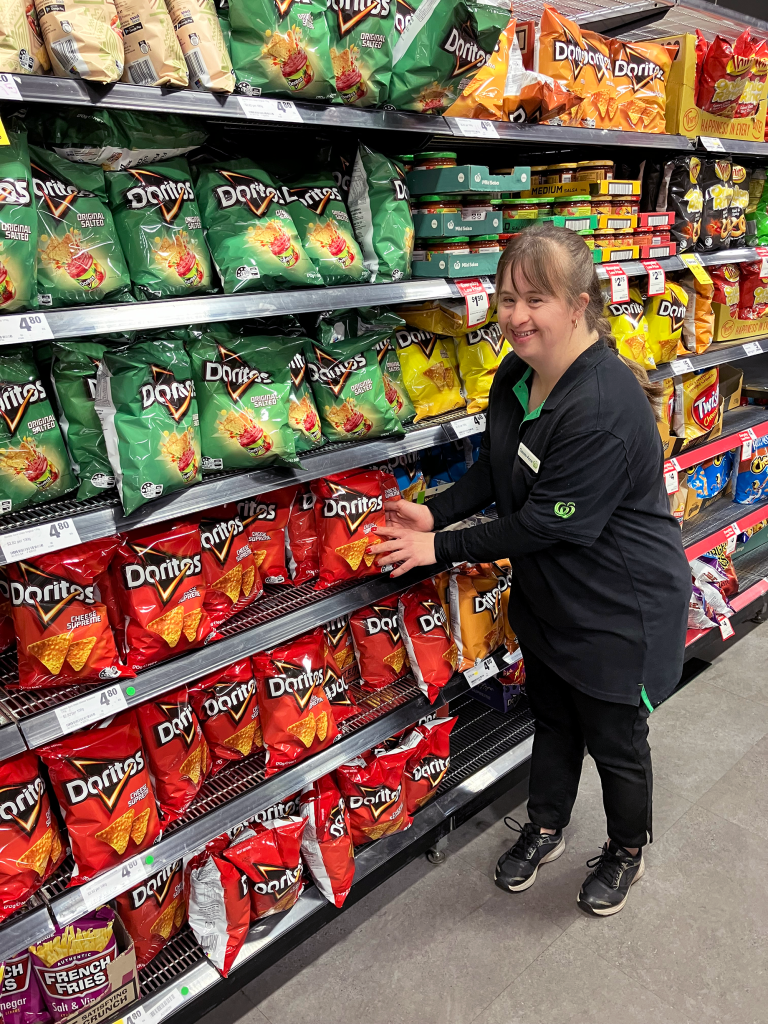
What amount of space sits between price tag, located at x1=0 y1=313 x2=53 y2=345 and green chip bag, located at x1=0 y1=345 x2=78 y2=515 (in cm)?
17

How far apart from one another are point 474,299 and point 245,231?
2.12ft

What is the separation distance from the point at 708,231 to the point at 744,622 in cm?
186

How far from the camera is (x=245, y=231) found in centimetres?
154

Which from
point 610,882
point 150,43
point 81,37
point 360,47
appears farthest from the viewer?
point 610,882

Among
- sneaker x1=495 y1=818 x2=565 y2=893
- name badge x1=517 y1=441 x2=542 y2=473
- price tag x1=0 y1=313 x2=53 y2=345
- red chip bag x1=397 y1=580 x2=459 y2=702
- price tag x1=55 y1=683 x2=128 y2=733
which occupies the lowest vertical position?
sneaker x1=495 y1=818 x2=565 y2=893

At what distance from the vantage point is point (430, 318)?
2.09 metres

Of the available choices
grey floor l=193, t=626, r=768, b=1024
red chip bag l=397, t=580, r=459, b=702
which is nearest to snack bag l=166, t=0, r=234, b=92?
red chip bag l=397, t=580, r=459, b=702

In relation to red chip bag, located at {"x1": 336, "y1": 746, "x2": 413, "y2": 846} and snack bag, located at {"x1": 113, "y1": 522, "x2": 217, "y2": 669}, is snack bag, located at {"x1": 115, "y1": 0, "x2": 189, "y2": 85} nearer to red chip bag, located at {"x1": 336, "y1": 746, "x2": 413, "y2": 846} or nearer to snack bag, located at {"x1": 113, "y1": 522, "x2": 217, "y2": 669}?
snack bag, located at {"x1": 113, "y1": 522, "x2": 217, "y2": 669}

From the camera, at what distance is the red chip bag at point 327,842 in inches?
76.4

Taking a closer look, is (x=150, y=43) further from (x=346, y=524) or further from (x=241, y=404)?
Result: (x=346, y=524)

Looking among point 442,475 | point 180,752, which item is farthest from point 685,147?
point 180,752

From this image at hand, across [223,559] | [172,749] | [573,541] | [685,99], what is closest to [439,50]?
[573,541]

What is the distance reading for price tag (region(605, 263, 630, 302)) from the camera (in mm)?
2314

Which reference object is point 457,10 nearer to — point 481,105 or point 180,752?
point 481,105
